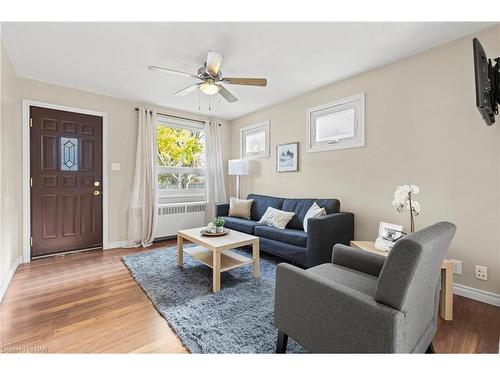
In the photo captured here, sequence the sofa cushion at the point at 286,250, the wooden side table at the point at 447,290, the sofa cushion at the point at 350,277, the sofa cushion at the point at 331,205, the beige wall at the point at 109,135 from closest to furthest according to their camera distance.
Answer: the sofa cushion at the point at 350,277 < the wooden side table at the point at 447,290 < the sofa cushion at the point at 286,250 < the beige wall at the point at 109,135 < the sofa cushion at the point at 331,205

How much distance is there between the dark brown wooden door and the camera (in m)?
3.15

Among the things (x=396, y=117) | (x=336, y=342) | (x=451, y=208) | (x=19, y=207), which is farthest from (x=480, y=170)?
(x=19, y=207)

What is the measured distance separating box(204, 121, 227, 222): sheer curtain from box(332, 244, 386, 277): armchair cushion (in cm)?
325

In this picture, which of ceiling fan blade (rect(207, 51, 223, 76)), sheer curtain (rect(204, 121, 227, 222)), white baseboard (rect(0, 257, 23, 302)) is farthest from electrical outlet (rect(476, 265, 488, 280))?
white baseboard (rect(0, 257, 23, 302))

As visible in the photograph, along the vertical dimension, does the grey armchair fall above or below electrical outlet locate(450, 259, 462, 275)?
above

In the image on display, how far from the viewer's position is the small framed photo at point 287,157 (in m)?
3.73

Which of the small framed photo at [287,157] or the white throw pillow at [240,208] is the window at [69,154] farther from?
the small framed photo at [287,157]

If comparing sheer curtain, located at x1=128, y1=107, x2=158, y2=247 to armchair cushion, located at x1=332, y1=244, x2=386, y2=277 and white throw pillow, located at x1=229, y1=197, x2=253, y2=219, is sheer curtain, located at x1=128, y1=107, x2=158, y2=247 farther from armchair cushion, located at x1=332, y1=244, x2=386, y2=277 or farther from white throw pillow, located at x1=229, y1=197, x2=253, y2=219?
armchair cushion, located at x1=332, y1=244, x2=386, y2=277

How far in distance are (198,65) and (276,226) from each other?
223 cm

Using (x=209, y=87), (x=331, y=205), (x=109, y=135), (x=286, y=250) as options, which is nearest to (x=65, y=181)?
(x=109, y=135)

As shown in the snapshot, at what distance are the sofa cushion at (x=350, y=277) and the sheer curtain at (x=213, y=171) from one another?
3.29m

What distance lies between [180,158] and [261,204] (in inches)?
73.3

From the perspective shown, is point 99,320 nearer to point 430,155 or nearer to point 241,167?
point 241,167

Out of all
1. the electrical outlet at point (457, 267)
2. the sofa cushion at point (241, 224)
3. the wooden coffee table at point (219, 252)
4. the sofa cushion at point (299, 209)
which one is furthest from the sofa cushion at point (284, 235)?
the electrical outlet at point (457, 267)
